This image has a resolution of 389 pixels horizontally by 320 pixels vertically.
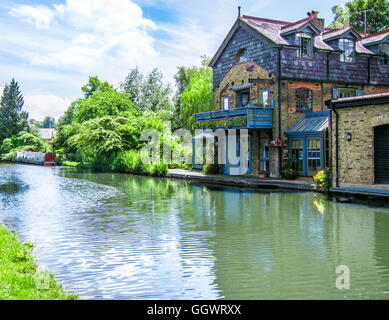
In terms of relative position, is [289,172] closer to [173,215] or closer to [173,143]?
[173,215]

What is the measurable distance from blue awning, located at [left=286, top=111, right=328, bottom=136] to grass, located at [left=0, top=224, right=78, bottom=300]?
17985 mm

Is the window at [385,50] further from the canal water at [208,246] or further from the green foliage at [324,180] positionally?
the canal water at [208,246]

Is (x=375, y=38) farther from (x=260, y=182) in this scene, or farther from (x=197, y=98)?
(x=197, y=98)

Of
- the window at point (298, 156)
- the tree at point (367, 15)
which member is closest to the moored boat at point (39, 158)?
the tree at point (367, 15)

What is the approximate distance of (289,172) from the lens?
23312 mm

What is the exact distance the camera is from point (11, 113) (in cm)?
7306

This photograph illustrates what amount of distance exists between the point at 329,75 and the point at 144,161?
15.0 metres

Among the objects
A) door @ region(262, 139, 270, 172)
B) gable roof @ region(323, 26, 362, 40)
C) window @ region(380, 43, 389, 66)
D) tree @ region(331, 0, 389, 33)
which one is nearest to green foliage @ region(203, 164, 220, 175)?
door @ region(262, 139, 270, 172)

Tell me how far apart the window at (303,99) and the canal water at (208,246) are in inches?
389

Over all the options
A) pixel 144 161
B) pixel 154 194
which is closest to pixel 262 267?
pixel 154 194

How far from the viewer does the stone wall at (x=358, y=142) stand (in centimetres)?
1722

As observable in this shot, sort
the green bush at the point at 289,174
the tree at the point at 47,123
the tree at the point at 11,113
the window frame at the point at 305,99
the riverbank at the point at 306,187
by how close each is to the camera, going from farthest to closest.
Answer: the tree at the point at 47,123 < the tree at the point at 11,113 < the window frame at the point at 305,99 < the green bush at the point at 289,174 < the riverbank at the point at 306,187

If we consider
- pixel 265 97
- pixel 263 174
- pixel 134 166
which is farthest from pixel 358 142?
pixel 134 166
